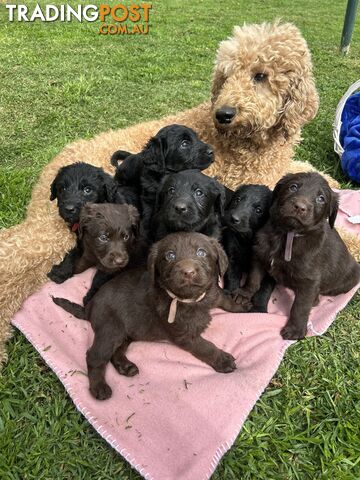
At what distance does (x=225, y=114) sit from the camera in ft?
13.9

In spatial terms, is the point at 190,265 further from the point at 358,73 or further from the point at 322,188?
the point at 358,73

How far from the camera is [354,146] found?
19.7 feet

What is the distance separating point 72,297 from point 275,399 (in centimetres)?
190

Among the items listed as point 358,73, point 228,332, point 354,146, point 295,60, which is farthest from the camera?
point 358,73

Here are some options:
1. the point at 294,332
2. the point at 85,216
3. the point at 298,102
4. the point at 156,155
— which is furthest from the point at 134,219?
the point at 298,102

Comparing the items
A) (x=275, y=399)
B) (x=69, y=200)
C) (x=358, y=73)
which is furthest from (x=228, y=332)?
(x=358, y=73)

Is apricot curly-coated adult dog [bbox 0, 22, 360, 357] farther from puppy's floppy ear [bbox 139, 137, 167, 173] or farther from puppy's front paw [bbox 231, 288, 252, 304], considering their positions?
puppy's front paw [bbox 231, 288, 252, 304]

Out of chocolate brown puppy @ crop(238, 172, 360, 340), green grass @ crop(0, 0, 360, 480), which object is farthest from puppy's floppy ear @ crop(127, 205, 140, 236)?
green grass @ crop(0, 0, 360, 480)

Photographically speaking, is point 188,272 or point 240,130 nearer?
point 188,272

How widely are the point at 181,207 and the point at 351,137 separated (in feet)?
11.8

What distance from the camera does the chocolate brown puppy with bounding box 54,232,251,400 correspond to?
318 centimetres

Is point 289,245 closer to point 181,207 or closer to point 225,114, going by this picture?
point 181,207

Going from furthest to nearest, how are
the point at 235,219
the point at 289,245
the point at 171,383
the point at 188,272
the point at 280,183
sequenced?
the point at 235,219
the point at 280,183
the point at 289,245
the point at 171,383
the point at 188,272

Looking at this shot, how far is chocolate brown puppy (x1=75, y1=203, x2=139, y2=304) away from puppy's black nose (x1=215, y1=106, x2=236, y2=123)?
3.99ft
